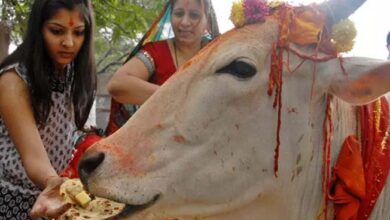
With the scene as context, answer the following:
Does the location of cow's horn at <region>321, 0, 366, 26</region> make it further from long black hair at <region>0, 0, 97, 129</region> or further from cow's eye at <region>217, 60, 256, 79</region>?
long black hair at <region>0, 0, 97, 129</region>

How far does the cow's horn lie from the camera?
270 centimetres

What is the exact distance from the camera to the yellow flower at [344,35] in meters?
2.68

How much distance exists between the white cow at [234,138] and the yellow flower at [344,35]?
11 centimetres

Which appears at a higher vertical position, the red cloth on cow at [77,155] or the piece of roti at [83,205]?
the red cloth on cow at [77,155]

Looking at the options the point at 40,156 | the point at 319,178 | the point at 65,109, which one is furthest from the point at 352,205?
the point at 65,109

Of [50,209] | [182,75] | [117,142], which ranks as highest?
[182,75]

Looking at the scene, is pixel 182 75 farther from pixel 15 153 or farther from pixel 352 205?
pixel 15 153

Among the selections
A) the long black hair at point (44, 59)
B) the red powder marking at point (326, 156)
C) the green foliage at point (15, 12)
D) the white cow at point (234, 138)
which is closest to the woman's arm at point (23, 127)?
the long black hair at point (44, 59)

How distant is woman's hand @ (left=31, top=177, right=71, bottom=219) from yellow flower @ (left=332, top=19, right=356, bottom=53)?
4.16 feet

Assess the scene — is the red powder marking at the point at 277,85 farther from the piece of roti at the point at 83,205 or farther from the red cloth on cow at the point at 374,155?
the piece of roti at the point at 83,205

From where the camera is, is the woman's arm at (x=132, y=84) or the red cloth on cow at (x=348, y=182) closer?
the red cloth on cow at (x=348, y=182)

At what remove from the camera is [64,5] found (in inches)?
137

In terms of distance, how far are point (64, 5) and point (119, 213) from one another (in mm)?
1418

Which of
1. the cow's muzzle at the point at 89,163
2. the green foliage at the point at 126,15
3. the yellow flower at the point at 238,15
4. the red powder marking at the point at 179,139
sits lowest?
the cow's muzzle at the point at 89,163
